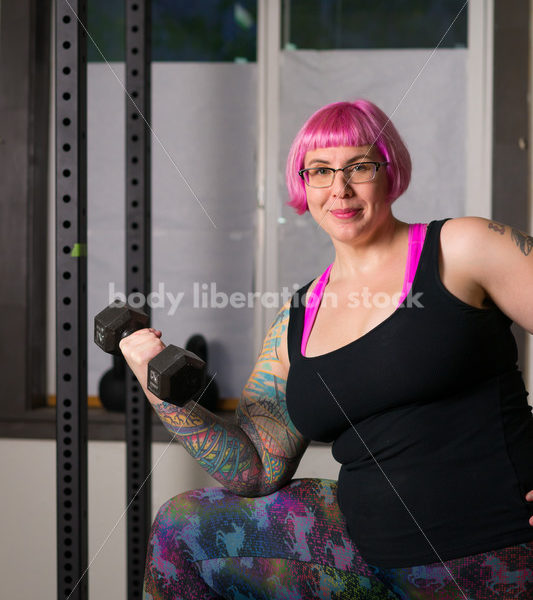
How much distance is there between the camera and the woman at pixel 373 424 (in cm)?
80

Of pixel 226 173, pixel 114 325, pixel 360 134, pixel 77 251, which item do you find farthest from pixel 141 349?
pixel 226 173

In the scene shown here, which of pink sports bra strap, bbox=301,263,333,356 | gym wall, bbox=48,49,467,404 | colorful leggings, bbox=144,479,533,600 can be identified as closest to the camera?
colorful leggings, bbox=144,479,533,600

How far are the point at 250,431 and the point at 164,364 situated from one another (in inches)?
10.4

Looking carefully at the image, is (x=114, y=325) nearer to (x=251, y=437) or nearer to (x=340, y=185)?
(x=251, y=437)

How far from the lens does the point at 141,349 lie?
2.93 ft

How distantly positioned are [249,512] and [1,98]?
4.27 ft

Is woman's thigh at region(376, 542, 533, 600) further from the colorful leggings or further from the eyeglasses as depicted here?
the eyeglasses

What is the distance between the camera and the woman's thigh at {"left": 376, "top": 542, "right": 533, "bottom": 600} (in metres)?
0.77

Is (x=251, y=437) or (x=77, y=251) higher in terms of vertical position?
(x=77, y=251)

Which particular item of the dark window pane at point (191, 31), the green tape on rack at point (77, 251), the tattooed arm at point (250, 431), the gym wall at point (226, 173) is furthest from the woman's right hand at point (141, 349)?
the dark window pane at point (191, 31)

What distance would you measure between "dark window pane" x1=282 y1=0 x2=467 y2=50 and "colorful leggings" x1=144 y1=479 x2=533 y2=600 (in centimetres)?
122

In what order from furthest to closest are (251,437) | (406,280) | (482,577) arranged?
1. (251,437)
2. (406,280)
3. (482,577)

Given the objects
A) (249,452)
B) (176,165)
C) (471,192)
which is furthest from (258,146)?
(249,452)

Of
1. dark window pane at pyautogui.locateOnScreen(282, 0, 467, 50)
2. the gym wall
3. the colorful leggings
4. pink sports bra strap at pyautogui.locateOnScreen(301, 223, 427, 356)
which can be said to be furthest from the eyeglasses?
dark window pane at pyautogui.locateOnScreen(282, 0, 467, 50)
